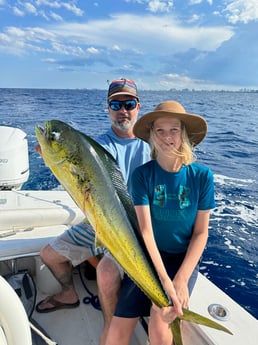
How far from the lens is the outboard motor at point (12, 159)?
11.5 feet

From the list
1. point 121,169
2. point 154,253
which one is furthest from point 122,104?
point 154,253

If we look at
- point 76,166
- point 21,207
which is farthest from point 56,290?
point 76,166

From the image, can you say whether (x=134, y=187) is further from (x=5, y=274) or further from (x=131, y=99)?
(x=5, y=274)

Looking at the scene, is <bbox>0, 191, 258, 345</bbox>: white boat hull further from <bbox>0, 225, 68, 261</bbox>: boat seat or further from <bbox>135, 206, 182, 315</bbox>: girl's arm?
<bbox>135, 206, 182, 315</bbox>: girl's arm

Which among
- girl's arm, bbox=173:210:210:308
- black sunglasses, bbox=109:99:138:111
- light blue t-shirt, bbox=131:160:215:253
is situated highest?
black sunglasses, bbox=109:99:138:111

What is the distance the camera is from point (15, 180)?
3.57m

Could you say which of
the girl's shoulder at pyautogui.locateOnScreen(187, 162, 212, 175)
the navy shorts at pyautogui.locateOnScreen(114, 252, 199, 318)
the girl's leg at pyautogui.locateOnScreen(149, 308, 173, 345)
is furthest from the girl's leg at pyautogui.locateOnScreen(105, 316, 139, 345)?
the girl's shoulder at pyautogui.locateOnScreen(187, 162, 212, 175)

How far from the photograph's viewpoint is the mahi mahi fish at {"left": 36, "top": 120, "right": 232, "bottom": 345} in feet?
3.70

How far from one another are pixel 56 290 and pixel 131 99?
165 centimetres

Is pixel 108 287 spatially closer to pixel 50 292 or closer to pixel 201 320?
pixel 201 320

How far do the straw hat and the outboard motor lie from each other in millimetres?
2042

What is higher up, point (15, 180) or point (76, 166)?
point (76, 166)

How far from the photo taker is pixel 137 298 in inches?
67.7

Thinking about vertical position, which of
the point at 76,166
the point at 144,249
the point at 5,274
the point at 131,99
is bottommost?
the point at 5,274
